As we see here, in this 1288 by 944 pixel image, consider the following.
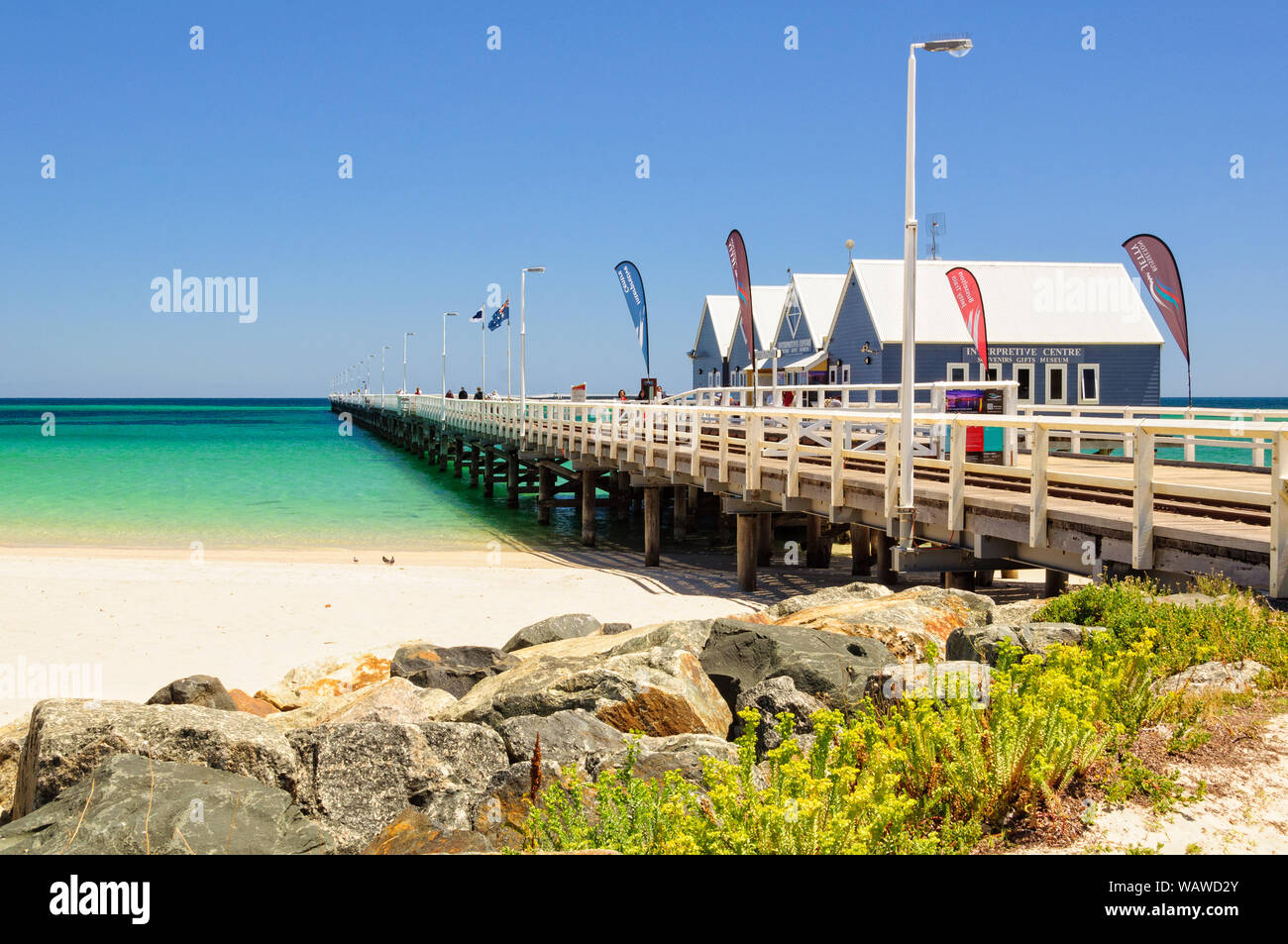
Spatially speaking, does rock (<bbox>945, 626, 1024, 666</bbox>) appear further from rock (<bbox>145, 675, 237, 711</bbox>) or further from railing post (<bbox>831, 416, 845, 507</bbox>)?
A: railing post (<bbox>831, 416, 845, 507</bbox>)

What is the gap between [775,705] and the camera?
6363mm

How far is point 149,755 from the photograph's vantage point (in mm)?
5520

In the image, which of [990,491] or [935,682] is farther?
[990,491]

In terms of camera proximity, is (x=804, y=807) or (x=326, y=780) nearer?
(x=804, y=807)

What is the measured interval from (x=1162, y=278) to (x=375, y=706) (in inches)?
923

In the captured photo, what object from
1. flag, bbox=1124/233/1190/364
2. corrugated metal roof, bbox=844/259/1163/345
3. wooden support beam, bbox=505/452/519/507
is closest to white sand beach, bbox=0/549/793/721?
flag, bbox=1124/233/1190/364

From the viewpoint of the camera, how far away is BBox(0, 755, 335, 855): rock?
4.53 metres

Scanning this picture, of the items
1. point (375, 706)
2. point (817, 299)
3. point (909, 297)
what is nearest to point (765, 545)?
point (909, 297)

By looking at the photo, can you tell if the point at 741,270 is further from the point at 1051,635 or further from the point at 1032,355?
the point at 1051,635

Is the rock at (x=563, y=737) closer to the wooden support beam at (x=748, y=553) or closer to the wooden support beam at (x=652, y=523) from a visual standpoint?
the wooden support beam at (x=748, y=553)

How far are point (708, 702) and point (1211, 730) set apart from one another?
3.16 meters

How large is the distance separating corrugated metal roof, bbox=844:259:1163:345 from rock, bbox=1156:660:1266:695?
94.2ft
